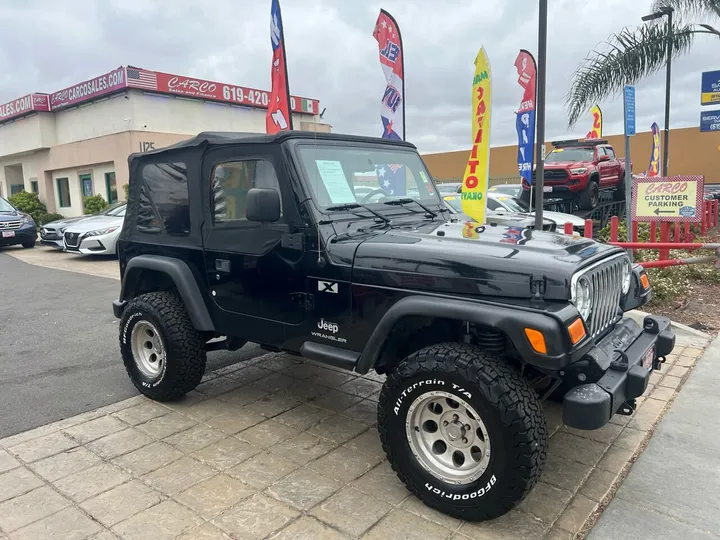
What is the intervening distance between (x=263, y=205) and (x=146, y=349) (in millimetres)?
2042

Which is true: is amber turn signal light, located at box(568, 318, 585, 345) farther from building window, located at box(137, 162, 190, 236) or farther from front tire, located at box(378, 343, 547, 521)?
building window, located at box(137, 162, 190, 236)

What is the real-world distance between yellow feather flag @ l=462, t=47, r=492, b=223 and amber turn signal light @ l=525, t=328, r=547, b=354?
3144 mm

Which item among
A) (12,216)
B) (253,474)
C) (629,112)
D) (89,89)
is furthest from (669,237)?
(89,89)

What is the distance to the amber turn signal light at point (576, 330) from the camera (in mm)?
2517

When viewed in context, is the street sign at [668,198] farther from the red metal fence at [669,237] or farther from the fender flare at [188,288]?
the fender flare at [188,288]

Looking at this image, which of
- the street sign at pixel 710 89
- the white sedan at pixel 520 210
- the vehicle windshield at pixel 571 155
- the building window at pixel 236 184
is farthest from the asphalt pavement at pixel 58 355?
the vehicle windshield at pixel 571 155

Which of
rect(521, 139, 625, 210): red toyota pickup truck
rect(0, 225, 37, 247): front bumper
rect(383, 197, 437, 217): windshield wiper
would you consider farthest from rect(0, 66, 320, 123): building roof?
rect(383, 197, 437, 217): windshield wiper

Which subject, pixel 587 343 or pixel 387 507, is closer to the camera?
pixel 587 343

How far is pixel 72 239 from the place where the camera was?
508 inches

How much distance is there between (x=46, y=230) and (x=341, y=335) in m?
14.0

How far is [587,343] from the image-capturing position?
8.80 feet

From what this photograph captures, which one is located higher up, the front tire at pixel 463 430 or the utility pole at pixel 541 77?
the utility pole at pixel 541 77

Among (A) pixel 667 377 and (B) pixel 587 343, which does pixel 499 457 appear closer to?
(B) pixel 587 343

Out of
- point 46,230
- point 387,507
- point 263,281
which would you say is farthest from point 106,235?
point 387,507
